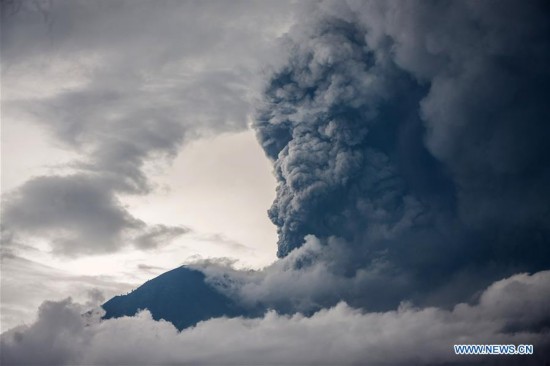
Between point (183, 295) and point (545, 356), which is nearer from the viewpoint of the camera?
point (545, 356)

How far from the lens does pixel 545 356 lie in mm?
132500

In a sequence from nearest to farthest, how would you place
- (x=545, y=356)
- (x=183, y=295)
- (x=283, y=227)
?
(x=283, y=227)
(x=545, y=356)
(x=183, y=295)

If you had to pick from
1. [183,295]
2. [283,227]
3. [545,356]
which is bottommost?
[545,356]

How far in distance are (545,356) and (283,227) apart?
12798 cm

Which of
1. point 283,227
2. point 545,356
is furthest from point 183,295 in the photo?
point 545,356

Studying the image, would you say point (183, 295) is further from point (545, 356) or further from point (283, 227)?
point (545, 356)

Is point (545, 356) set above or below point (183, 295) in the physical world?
below

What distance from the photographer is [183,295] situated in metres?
168

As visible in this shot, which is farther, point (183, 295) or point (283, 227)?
point (183, 295)

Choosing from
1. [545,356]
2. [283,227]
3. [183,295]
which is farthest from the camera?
[183,295]

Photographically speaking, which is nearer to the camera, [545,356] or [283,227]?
[283,227]

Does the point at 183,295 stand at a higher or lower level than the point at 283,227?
lower

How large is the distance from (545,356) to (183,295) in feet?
524
